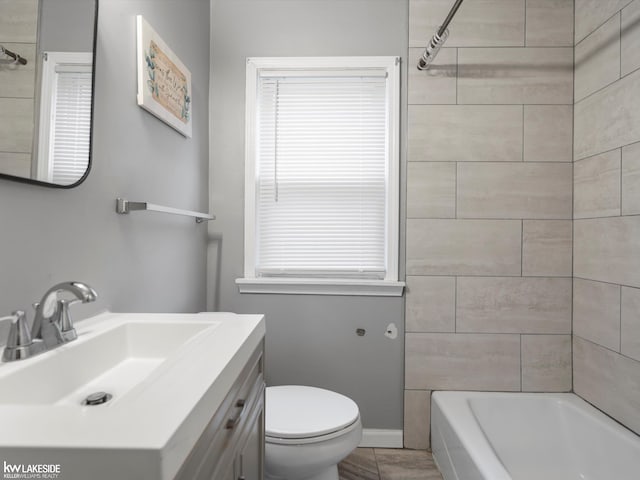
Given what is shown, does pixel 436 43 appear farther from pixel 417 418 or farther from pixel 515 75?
pixel 417 418

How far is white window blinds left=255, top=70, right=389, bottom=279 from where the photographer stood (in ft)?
6.20

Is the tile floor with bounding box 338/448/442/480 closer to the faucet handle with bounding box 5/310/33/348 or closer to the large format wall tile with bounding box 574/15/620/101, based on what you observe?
the faucet handle with bounding box 5/310/33/348

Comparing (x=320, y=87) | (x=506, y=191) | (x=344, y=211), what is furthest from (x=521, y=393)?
(x=320, y=87)

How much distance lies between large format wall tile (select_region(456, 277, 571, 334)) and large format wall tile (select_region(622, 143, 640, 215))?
506 millimetres

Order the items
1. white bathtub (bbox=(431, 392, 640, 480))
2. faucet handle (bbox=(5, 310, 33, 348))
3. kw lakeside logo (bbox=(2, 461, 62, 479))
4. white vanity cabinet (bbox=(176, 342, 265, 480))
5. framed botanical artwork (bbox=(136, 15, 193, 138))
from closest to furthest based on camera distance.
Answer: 1. kw lakeside logo (bbox=(2, 461, 62, 479))
2. white vanity cabinet (bbox=(176, 342, 265, 480))
3. faucet handle (bbox=(5, 310, 33, 348))
4. framed botanical artwork (bbox=(136, 15, 193, 138))
5. white bathtub (bbox=(431, 392, 640, 480))

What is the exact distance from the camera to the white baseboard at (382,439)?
6.07 feet

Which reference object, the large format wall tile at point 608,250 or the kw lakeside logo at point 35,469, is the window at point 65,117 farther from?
the large format wall tile at point 608,250

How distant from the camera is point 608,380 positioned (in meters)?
1.56

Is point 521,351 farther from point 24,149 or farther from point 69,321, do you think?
point 24,149

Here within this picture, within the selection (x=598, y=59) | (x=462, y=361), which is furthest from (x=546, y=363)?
(x=598, y=59)

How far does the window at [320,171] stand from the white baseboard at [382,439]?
0.81 metres

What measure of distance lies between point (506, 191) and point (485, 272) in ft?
1.43

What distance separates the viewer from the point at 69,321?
786 millimetres

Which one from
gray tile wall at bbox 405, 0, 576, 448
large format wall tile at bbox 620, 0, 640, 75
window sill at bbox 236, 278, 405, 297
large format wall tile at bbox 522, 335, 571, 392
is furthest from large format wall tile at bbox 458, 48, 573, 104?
large format wall tile at bbox 522, 335, 571, 392
